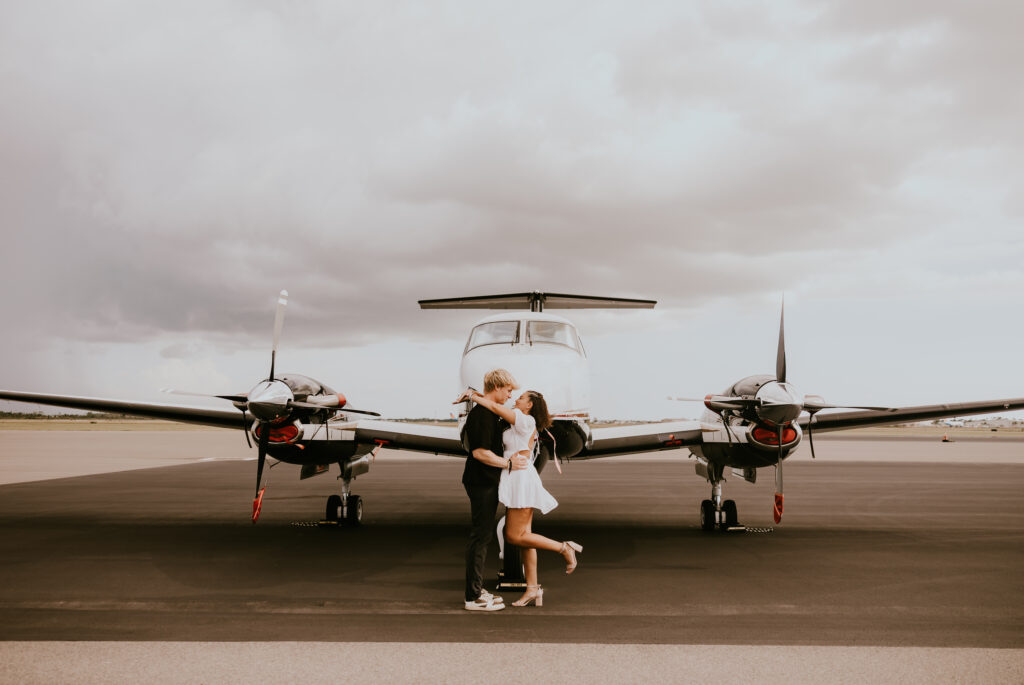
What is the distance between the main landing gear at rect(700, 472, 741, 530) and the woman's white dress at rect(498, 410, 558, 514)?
5758 millimetres

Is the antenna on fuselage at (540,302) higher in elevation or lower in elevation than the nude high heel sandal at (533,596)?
higher

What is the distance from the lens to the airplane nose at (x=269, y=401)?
8.88 meters

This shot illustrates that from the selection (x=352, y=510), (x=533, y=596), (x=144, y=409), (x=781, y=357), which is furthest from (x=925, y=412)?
(x=144, y=409)

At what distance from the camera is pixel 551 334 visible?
940 centimetres

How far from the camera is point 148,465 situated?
26141 millimetres

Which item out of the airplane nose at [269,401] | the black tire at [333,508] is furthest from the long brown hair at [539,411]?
the black tire at [333,508]

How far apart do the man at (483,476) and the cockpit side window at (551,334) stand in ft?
9.15

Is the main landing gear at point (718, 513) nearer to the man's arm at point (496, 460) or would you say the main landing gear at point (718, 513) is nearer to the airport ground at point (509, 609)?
the airport ground at point (509, 609)

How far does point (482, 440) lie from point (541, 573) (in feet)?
8.17

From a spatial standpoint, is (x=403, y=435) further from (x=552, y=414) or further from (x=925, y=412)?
(x=925, y=412)

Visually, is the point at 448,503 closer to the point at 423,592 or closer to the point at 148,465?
the point at 423,592

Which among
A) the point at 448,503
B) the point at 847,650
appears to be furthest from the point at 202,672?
the point at 448,503

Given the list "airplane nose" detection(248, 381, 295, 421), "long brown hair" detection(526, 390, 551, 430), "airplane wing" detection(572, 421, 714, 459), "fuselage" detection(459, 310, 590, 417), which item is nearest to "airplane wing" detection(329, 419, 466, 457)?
"fuselage" detection(459, 310, 590, 417)

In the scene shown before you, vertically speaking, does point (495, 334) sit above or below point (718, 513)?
above
